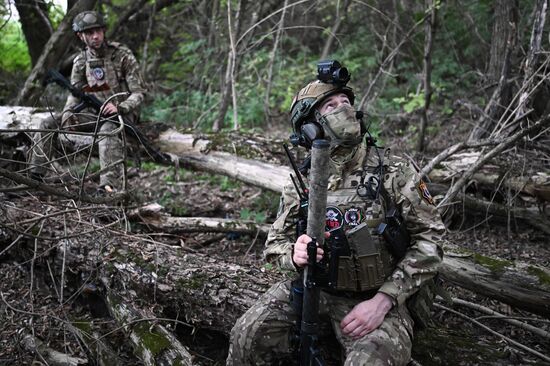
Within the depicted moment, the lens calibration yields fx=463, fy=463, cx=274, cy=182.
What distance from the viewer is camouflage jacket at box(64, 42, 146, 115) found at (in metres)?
6.89

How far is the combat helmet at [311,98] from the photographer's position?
10.3ft

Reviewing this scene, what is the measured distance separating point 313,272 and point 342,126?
96 cm

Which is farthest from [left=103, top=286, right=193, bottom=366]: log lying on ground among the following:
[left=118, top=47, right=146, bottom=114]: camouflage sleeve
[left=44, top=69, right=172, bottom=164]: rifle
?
[left=118, top=47, right=146, bottom=114]: camouflage sleeve

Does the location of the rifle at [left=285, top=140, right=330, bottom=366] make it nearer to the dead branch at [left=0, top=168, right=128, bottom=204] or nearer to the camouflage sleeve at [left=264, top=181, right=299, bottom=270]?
the camouflage sleeve at [left=264, top=181, right=299, bottom=270]

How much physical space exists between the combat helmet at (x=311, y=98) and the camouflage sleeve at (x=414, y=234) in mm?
637

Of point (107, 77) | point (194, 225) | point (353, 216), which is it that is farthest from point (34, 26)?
point (353, 216)

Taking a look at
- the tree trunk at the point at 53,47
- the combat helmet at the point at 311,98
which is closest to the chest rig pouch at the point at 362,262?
the combat helmet at the point at 311,98

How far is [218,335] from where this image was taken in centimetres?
389

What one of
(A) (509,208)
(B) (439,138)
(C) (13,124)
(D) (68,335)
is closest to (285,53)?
(B) (439,138)

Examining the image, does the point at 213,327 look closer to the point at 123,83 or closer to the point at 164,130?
the point at 164,130

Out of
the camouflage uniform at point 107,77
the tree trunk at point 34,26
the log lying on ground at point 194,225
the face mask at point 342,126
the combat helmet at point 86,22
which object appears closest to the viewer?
the face mask at point 342,126

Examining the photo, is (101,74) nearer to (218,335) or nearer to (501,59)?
(218,335)

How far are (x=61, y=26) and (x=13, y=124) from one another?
301cm

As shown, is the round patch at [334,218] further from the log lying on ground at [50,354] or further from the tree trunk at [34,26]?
the tree trunk at [34,26]
